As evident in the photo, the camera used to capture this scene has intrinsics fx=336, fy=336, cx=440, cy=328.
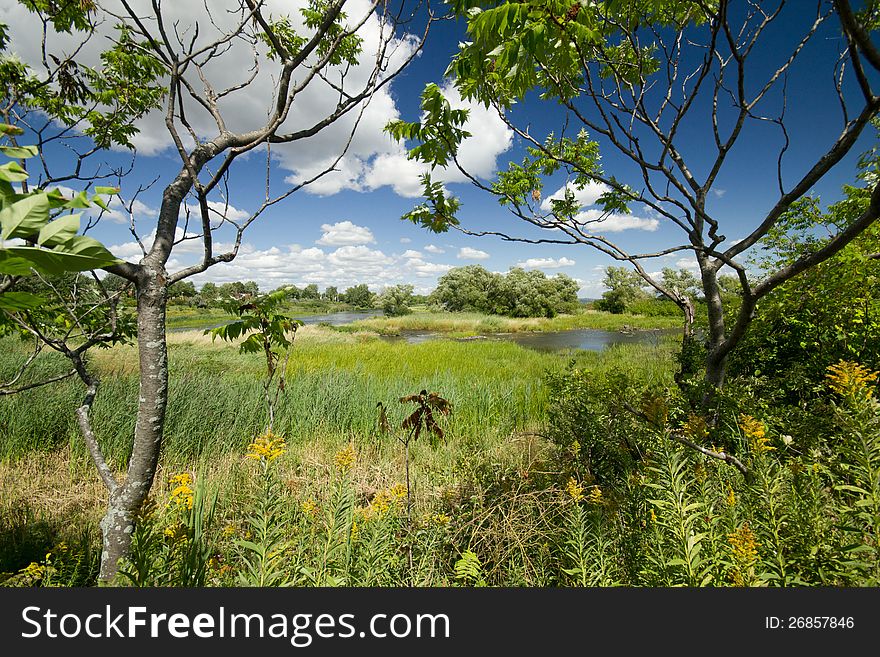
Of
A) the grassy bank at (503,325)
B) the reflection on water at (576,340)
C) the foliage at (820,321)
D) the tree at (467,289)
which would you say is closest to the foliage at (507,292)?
the tree at (467,289)

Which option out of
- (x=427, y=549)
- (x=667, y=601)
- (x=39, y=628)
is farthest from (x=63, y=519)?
(x=667, y=601)

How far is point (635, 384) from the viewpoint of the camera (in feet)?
11.9

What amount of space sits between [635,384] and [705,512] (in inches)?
104

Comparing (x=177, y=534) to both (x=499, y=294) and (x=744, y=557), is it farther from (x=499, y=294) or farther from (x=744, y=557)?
(x=499, y=294)

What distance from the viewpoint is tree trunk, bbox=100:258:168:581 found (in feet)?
4.80

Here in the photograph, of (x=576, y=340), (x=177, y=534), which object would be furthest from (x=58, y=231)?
(x=576, y=340)

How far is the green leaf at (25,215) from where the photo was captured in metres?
0.54

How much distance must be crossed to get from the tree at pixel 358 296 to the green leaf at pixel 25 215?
86225 millimetres

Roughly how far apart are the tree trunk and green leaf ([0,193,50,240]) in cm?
103

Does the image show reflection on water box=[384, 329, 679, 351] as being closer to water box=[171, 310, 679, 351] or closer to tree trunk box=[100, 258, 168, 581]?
water box=[171, 310, 679, 351]

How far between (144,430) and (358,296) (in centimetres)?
9248

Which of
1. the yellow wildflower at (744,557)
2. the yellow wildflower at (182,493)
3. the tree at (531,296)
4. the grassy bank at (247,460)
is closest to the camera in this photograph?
the yellow wildflower at (744,557)

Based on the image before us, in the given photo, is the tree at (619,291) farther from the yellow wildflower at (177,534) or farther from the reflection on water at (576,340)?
the yellow wildflower at (177,534)

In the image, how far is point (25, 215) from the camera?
0.56 m
